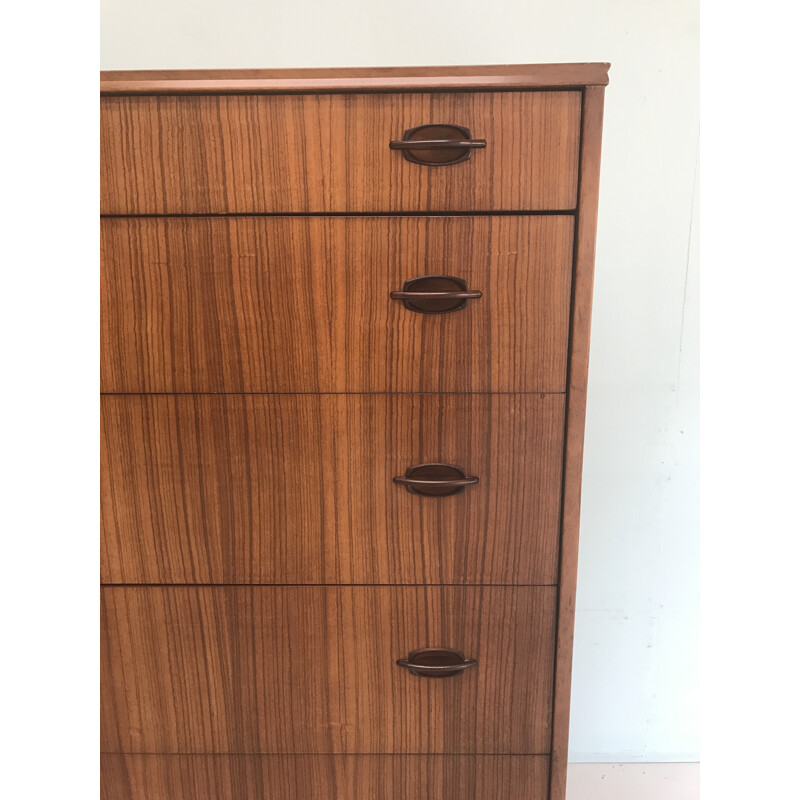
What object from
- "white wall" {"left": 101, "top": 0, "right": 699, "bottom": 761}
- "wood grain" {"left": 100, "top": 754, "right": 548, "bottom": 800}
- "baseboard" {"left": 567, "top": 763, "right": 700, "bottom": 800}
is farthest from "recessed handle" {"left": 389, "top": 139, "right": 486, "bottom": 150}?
"baseboard" {"left": 567, "top": 763, "right": 700, "bottom": 800}

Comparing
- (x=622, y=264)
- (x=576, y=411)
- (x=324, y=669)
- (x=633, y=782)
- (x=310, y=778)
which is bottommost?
(x=633, y=782)

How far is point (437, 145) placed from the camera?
89 centimetres

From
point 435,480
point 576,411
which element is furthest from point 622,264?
point 435,480

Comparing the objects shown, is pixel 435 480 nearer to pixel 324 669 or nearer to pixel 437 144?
pixel 324 669

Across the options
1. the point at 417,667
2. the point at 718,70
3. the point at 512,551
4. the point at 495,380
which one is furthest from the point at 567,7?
the point at 718,70

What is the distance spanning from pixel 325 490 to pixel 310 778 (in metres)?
0.44

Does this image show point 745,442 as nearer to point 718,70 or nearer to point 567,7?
point 718,70

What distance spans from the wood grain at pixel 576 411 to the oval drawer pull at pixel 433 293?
5.5 inches

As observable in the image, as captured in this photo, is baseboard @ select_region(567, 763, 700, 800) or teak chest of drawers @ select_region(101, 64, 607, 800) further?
baseboard @ select_region(567, 763, 700, 800)

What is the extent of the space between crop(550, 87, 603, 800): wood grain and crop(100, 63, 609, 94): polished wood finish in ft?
0.14

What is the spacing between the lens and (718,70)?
19 centimetres

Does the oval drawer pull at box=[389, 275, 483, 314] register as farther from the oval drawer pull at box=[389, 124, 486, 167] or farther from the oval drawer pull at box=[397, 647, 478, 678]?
the oval drawer pull at box=[397, 647, 478, 678]

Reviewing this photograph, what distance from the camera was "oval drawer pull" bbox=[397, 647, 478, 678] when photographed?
1.01 m

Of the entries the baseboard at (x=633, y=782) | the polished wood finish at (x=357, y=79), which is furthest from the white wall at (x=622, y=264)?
the polished wood finish at (x=357, y=79)
